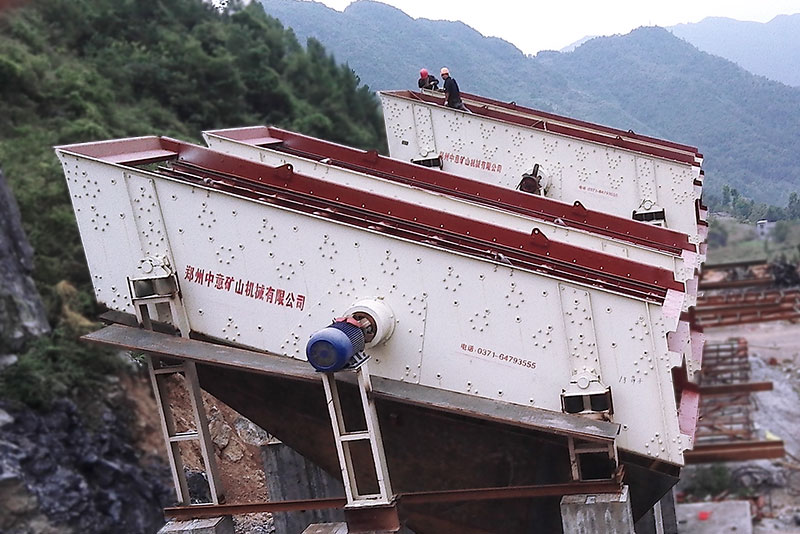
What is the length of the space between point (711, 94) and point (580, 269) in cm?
822

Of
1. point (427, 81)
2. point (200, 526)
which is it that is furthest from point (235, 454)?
point (427, 81)

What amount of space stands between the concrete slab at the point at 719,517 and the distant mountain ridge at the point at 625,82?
436cm

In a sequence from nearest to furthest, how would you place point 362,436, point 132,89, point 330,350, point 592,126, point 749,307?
1. point 749,307
2. point 330,350
3. point 362,436
4. point 592,126
5. point 132,89

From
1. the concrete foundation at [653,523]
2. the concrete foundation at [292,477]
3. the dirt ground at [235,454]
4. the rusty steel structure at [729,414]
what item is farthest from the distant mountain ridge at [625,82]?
Result: the dirt ground at [235,454]

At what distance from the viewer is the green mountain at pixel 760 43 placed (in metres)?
7.10

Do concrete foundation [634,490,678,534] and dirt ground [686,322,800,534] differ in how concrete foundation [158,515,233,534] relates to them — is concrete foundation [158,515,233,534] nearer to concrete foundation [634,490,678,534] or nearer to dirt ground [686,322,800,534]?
concrete foundation [634,490,678,534]

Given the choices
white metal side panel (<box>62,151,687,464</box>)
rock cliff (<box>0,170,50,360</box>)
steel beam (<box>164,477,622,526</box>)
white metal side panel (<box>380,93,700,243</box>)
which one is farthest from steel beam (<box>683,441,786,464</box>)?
rock cliff (<box>0,170,50,360</box>)

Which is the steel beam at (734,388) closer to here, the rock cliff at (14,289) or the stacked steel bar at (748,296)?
the stacked steel bar at (748,296)

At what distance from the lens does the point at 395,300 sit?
5.12 m

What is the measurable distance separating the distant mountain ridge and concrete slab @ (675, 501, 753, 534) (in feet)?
14.3

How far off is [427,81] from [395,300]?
291 inches

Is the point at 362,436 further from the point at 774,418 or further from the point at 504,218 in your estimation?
the point at 774,418

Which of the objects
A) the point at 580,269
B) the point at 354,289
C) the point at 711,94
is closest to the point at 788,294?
the point at 580,269

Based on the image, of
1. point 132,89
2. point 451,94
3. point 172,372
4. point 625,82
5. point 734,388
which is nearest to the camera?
point 734,388
